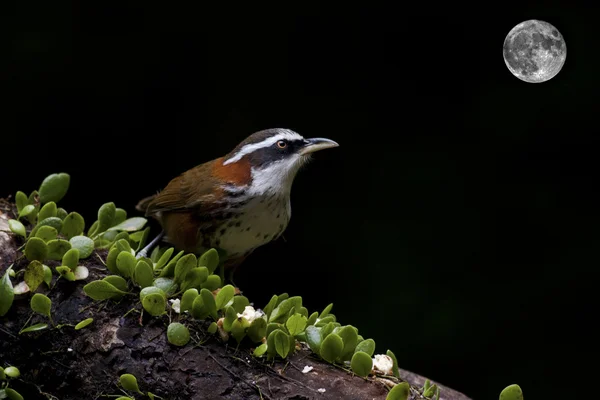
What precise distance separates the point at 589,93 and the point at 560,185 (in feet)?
1.65

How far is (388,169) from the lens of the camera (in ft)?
14.3

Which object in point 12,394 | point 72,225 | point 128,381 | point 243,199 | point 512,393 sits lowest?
point 12,394

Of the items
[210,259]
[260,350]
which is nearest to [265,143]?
[210,259]

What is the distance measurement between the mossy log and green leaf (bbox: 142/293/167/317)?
0.14ft

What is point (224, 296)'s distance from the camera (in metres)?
2.48

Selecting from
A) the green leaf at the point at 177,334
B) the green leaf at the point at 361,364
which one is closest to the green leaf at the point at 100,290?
the green leaf at the point at 177,334

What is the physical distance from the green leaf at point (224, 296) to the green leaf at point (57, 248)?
566mm

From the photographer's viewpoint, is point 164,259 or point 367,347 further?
point 164,259

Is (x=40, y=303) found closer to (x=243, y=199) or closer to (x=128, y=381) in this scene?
(x=128, y=381)

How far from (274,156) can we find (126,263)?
2.57 feet

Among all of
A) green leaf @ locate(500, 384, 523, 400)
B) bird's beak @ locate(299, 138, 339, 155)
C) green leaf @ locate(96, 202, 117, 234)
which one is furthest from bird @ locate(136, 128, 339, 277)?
green leaf @ locate(500, 384, 523, 400)

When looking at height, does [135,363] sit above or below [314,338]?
below

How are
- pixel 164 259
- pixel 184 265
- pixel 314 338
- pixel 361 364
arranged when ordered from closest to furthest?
pixel 361 364
pixel 314 338
pixel 184 265
pixel 164 259

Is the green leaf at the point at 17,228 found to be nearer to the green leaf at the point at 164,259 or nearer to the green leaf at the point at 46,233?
the green leaf at the point at 46,233
